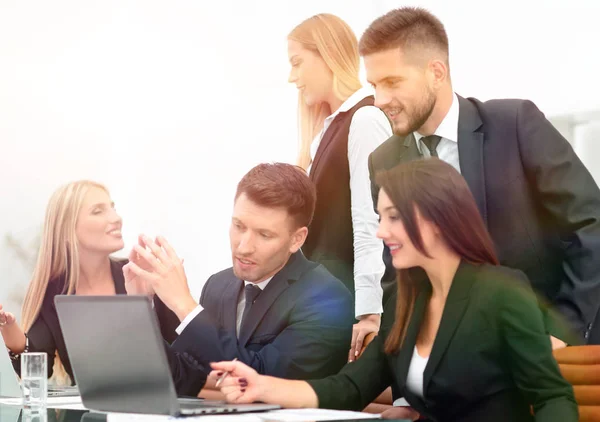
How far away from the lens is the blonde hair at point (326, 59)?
3010 mm

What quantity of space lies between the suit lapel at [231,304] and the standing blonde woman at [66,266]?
66 cm

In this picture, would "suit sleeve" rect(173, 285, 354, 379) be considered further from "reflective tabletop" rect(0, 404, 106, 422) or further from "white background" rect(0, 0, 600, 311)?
"white background" rect(0, 0, 600, 311)

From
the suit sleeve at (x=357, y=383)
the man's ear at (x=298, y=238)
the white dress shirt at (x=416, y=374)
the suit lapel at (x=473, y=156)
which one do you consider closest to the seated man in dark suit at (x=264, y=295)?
the man's ear at (x=298, y=238)

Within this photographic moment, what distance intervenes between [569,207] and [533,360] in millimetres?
625

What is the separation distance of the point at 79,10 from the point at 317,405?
2.29 meters

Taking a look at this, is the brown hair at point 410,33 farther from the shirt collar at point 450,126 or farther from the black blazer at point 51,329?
the black blazer at point 51,329

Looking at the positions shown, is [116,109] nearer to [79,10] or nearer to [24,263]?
[79,10]

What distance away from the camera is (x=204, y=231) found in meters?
3.52

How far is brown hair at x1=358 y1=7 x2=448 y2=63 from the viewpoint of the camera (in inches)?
104

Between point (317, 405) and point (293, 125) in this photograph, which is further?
point (293, 125)

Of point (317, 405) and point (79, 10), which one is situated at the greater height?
point (79, 10)

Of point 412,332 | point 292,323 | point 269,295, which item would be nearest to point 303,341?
point 292,323

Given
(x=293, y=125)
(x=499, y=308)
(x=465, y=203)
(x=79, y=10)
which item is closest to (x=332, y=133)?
(x=293, y=125)

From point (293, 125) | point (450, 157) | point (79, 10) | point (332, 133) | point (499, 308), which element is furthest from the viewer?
point (79, 10)
